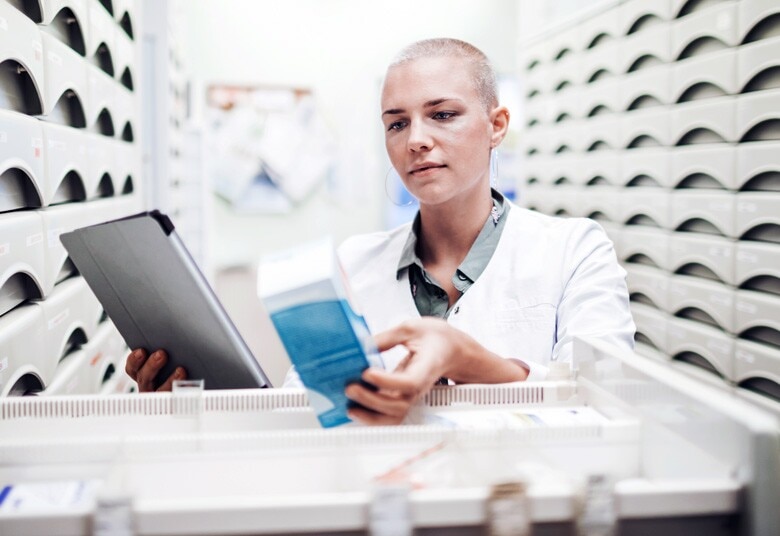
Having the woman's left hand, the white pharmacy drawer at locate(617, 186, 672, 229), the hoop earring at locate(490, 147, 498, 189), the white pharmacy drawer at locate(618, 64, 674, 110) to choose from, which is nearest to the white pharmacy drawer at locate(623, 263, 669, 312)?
the white pharmacy drawer at locate(617, 186, 672, 229)

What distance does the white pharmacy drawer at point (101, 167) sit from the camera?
1643mm

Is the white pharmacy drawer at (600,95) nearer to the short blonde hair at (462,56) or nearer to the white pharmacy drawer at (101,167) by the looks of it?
the short blonde hair at (462,56)

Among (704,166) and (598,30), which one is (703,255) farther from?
(598,30)

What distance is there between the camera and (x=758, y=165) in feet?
6.17

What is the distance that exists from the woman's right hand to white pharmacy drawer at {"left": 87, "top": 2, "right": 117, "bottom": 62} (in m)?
0.83

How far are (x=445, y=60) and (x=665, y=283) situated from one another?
4.28 ft

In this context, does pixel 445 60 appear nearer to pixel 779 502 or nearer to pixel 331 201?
pixel 779 502

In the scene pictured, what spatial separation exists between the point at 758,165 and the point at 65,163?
5.37 feet

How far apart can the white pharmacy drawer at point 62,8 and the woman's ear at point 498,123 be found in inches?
32.9

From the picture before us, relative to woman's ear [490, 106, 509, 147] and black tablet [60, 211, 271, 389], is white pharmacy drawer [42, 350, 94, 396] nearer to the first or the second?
black tablet [60, 211, 271, 389]

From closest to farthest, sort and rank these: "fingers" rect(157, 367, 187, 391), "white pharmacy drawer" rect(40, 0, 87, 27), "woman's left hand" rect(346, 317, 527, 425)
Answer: "woman's left hand" rect(346, 317, 527, 425) → "fingers" rect(157, 367, 187, 391) → "white pharmacy drawer" rect(40, 0, 87, 27)

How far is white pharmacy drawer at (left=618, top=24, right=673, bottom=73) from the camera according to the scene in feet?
7.52

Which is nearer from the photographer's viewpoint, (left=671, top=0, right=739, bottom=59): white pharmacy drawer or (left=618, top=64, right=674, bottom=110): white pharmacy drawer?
(left=671, top=0, right=739, bottom=59): white pharmacy drawer

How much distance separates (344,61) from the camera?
15.4 ft
